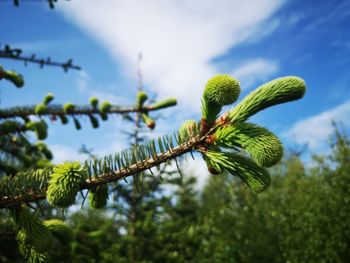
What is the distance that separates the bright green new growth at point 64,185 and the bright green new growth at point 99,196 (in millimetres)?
200

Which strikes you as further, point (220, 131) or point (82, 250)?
point (82, 250)

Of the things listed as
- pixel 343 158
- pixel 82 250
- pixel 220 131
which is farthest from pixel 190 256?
pixel 343 158

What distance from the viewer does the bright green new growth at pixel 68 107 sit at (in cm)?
405

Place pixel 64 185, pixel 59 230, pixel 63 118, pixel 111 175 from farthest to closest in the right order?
pixel 63 118
pixel 59 230
pixel 111 175
pixel 64 185

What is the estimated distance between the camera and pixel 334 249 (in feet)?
57.3

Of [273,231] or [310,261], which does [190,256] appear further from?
[273,231]

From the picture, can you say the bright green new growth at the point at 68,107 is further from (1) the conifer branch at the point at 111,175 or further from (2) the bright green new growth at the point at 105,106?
(1) the conifer branch at the point at 111,175

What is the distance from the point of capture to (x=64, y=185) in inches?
60.6

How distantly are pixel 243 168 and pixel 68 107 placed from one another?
2979 millimetres

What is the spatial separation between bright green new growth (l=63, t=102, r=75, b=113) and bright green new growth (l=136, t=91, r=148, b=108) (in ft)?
2.67

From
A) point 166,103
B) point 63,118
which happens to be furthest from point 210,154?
point 63,118

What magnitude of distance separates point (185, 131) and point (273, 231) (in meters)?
19.6

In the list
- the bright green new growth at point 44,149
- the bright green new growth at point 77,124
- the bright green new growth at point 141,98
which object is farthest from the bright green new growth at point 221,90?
the bright green new growth at point 44,149

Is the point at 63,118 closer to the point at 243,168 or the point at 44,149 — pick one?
the point at 44,149
